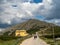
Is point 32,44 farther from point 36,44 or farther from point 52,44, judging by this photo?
point 52,44

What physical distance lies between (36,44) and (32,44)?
1776 millimetres

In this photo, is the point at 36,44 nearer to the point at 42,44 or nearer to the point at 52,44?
the point at 42,44

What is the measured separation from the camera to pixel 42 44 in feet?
153

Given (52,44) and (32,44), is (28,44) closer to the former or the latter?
(32,44)

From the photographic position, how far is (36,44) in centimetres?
4619

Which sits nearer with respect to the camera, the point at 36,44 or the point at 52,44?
the point at 36,44

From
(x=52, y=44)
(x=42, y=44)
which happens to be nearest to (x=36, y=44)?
(x=42, y=44)

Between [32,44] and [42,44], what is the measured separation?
2317 mm

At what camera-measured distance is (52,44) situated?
50000mm

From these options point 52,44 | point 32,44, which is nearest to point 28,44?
point 32,44

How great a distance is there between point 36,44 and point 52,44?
5193mm

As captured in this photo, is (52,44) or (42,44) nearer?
A: (42,44)

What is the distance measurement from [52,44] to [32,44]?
4823mm
